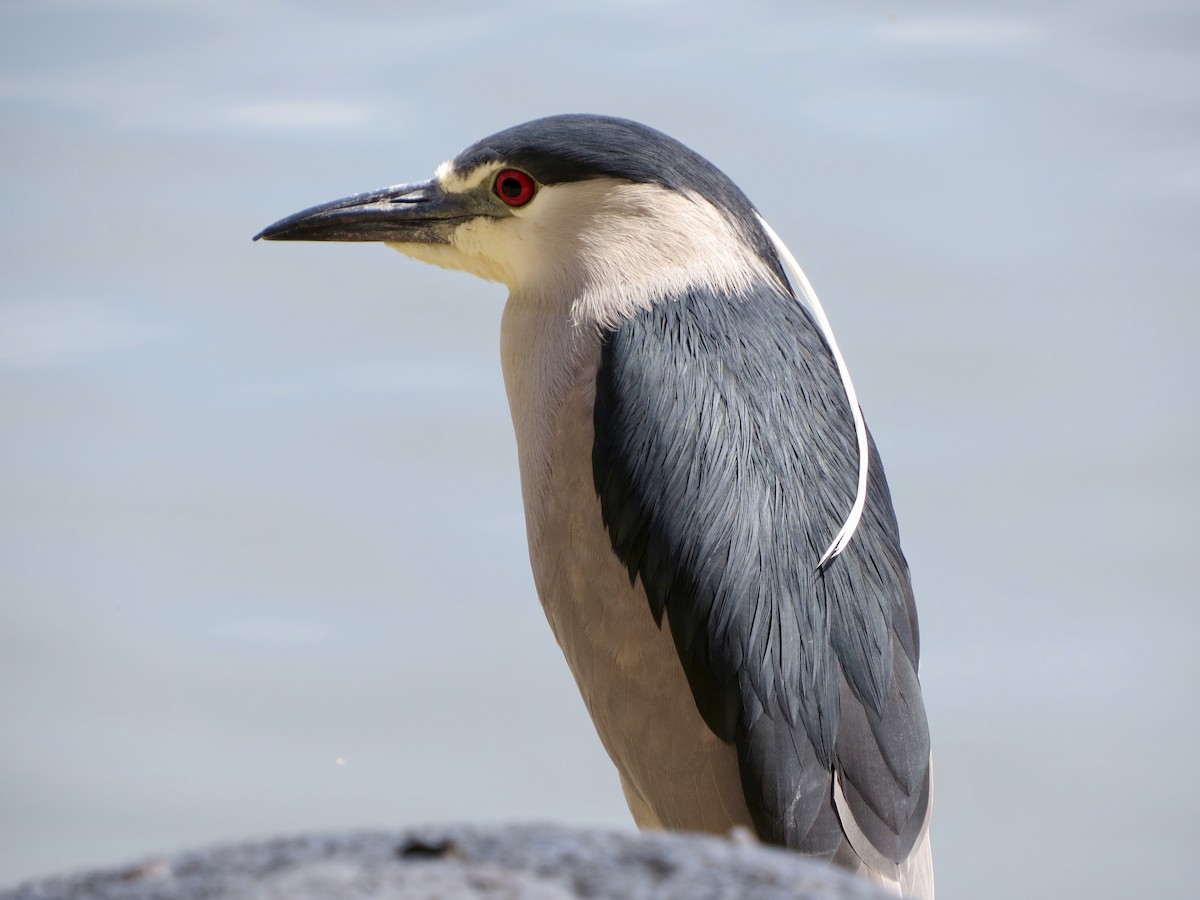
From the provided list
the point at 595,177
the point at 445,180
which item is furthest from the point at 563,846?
the point at 445,180

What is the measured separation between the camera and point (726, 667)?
149 cm

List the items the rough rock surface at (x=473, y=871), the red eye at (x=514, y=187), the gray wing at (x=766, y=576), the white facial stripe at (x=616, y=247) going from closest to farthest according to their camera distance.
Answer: the rough rock surface at (x=473, y=871), the gray wing at (x=766, y=576), the white facial stripe at (x=616, y=247), the red eye at (x=514, y=187)

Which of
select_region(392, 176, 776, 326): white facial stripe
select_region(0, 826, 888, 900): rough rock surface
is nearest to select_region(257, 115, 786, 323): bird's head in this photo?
select_region(392, 176, 776, 326): white facial stripe

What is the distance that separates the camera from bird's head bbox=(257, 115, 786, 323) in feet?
5.54

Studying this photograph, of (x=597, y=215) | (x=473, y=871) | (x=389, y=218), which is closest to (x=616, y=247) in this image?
(x=597, y=215)

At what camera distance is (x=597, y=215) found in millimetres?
1744

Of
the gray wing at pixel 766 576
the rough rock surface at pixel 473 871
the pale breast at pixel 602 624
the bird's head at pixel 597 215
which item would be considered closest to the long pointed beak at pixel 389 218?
the bird's head at pixel 597 215

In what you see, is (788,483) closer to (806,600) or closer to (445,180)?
(806,600)

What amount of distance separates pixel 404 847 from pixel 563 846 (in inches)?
3.5

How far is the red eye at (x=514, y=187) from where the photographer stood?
179 cm

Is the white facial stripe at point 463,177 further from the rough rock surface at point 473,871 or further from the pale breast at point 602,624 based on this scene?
the rough rock surface at point 473,871

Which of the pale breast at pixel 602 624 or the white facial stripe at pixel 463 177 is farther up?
the white facial stripe at pixel 463 177

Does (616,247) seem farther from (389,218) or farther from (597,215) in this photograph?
(389,218)

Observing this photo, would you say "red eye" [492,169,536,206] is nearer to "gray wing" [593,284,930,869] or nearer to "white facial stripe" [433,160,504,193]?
"white facial stripe" [433,160,504,193]
